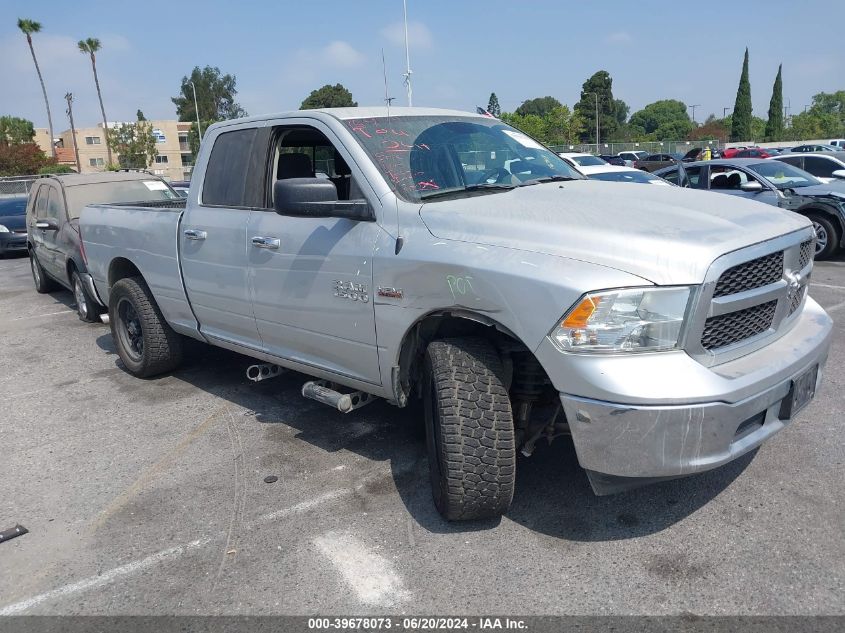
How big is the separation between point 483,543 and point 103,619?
1.62 meters

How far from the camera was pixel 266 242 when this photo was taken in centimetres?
416

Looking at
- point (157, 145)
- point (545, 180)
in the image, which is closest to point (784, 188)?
point (545, 180)

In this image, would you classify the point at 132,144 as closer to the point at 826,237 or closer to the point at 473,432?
the point at 826,237

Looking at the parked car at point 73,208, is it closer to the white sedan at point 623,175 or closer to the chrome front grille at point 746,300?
the chrome front grille at point 746,300

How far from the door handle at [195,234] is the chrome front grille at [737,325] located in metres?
3.26

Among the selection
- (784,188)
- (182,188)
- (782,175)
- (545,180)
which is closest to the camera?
(545,180)

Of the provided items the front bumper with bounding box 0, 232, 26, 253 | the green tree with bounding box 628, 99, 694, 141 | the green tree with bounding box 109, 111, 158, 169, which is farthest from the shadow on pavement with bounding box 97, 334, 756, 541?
the green tree with bounding box 628, 99, 694, 141

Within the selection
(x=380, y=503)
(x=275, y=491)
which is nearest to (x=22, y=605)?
(x=275, y=491)

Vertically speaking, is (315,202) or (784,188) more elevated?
(315,202)

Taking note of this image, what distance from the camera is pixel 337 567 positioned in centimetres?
A: 309

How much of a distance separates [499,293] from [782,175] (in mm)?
10250

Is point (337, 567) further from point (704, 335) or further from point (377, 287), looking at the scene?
point (704, 335)

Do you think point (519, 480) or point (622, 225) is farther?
point (519, 480)

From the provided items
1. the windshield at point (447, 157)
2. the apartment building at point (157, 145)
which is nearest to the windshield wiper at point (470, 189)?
the windshield at point (447, 157)
